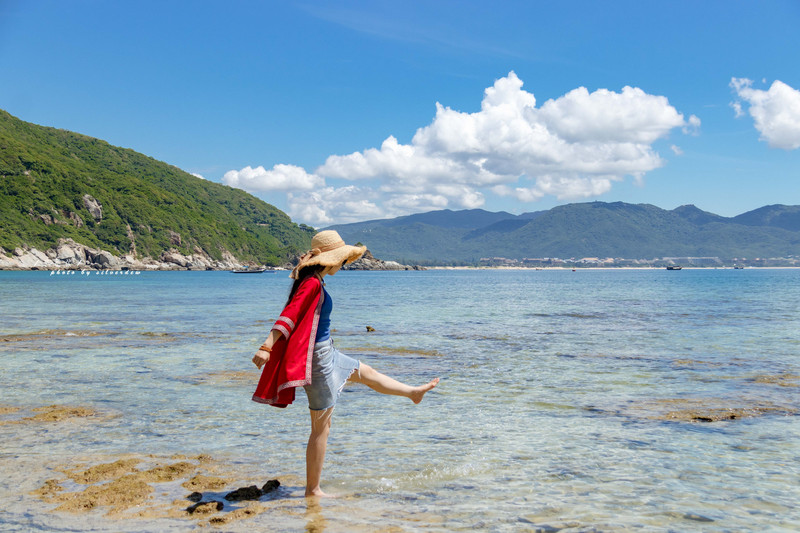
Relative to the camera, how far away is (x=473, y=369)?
49.1ft

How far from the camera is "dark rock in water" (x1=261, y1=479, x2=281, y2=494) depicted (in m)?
6.18

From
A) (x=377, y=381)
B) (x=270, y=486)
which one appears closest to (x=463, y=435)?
(x=377, y=381)

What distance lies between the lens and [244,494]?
599cm

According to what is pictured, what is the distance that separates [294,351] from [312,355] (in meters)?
0.22

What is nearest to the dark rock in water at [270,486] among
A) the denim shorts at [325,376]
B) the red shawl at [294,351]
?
the denim shorts at [325,376]

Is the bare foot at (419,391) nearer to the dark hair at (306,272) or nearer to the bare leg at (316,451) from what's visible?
the bare leg at (316,451)

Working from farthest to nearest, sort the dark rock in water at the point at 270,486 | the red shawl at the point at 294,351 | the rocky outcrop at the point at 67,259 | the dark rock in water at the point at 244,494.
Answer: the rocky outcrop at the point at 67,259, the dark rock in water at the point at 270,486, the dark rock in water at the point at 244,494, the red shawl at the point at 294,351

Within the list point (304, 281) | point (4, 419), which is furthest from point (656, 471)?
point (4, 419)

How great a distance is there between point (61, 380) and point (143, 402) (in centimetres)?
334

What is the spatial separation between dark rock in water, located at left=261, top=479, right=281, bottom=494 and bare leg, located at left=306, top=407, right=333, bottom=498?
0.43 m

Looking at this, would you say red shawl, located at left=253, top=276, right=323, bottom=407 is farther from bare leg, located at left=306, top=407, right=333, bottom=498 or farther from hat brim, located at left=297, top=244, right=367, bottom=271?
bare leg, located at left=306, top=407, right=333, bottom=498

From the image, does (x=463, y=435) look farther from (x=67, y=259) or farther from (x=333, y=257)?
(x=67, y=259)

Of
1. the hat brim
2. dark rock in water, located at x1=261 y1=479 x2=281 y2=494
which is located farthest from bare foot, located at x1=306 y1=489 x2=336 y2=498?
the hat brim

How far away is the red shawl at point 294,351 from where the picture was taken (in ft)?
18.1
